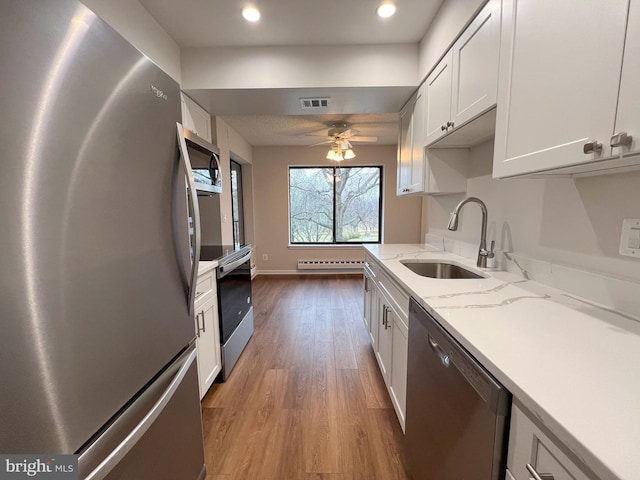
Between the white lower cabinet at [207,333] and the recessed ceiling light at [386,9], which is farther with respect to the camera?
the recessed ceiling light at [386,9]

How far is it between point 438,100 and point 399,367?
1.72 metres

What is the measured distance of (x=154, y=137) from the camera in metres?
0.86

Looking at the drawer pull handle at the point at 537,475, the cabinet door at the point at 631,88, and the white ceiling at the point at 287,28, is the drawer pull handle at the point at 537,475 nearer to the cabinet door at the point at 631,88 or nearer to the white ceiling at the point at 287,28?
the cabinet door at the point at 631,88

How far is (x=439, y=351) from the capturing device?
3.01 ft

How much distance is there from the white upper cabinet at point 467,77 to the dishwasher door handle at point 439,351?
1.09 metres

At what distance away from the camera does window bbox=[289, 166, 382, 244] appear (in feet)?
16.6

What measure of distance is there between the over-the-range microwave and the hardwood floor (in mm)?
1432

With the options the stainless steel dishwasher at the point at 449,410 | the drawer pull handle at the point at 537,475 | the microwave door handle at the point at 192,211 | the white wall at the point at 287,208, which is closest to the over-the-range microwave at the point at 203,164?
the microwave door handle at the point at 192,211

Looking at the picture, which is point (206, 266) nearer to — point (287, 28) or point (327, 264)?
point (287, 28)

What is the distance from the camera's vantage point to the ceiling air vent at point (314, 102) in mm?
2379

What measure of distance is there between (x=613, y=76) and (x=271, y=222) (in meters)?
4.68

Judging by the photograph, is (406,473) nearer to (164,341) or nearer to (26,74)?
(164,341)

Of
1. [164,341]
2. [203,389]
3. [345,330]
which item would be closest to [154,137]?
[164,341]

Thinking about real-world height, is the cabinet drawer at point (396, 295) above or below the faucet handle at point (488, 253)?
below
